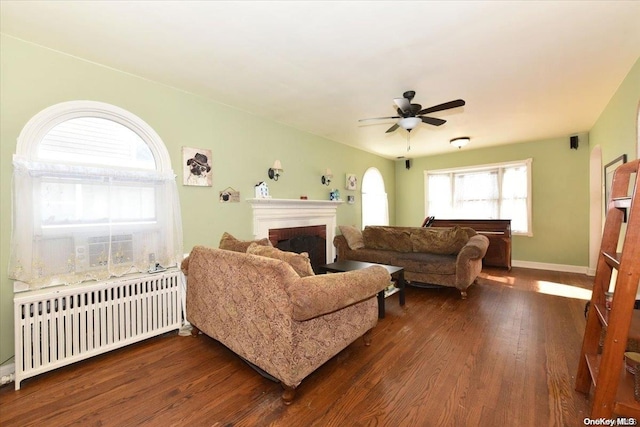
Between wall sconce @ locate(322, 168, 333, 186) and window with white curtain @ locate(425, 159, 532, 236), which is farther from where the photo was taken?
window with white curtain @ locate(425, 159, 532, 236)

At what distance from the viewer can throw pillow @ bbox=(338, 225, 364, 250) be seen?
5.02 m

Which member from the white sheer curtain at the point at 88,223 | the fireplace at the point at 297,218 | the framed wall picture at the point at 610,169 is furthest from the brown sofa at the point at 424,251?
the white sheer curtain at the point at 88,223

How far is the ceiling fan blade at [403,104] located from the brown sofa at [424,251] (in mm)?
2120

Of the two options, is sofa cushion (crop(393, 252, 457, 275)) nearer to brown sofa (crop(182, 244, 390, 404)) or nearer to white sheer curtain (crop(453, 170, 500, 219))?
brown sofa (crop(182, 244, 390, 404))

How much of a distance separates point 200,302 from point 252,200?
153 cm

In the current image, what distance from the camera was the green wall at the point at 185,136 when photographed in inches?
83.8

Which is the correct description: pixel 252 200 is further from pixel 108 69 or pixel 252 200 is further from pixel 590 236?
pixel 590 236

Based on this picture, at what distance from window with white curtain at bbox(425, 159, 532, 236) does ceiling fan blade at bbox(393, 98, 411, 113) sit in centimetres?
413

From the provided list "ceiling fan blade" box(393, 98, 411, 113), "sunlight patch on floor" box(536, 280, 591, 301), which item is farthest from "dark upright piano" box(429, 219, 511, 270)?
"ceiling fan blade" box(393, 98, 411, 113)

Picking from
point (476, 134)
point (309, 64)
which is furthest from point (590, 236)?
point (309, 64)

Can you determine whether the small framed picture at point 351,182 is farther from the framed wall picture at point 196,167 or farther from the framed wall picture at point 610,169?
the framed wall picture at point 610,169

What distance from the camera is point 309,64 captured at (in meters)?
2.57

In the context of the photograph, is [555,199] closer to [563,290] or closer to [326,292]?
[563,290]

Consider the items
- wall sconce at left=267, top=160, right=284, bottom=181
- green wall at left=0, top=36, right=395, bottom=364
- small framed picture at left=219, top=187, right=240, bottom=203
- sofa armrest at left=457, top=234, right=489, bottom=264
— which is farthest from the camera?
wall sconce at left=267, top=160, right=284, bottom=181
